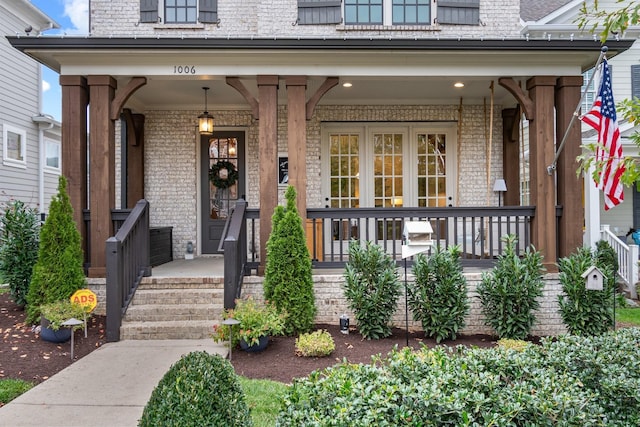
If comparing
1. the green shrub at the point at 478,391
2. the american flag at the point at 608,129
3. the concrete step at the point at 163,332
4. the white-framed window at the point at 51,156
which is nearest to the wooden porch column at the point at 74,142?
the concrete step at the point at 163,332

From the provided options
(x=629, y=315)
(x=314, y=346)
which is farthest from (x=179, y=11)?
(x=629, y=315)

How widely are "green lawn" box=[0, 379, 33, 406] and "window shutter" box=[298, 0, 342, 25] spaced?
703 cm

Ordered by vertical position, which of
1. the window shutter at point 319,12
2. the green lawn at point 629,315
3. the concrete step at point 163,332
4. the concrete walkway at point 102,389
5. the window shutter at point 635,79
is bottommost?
the green lawn at point 629,315

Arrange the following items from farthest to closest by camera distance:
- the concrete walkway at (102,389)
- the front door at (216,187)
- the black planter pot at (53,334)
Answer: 1. the front door at (216,187)
2. the black planter pot at (53,334)
3. the concrete walkway at (102,389)

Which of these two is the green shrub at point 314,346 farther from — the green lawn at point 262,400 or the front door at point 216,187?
the front door at point 216,187

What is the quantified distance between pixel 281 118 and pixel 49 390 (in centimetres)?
614

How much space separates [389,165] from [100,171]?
5.04m

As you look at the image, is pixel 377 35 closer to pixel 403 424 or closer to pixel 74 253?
pixel 74 253

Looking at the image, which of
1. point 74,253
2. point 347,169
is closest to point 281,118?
point 347,169

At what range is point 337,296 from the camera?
671 cm

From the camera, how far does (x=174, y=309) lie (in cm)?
623

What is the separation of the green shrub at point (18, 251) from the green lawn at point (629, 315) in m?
8.85

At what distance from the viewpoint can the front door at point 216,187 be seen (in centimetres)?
930

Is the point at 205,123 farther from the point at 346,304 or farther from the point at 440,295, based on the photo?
the point at 440,295
